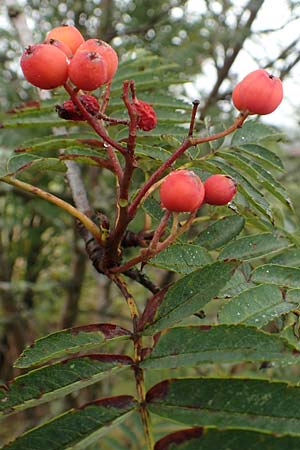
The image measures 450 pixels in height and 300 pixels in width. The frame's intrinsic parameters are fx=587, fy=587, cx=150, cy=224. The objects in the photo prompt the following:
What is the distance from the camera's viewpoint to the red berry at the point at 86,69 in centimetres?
61

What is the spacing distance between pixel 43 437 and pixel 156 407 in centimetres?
11

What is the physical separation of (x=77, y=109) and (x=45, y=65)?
73 mm

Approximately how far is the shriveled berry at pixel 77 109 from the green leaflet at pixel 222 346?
0.28 metres

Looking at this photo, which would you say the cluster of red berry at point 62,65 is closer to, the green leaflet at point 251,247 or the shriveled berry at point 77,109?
the shriveled berry at point 77,109

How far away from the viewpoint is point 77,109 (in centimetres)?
67

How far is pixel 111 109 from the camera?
1040 mm

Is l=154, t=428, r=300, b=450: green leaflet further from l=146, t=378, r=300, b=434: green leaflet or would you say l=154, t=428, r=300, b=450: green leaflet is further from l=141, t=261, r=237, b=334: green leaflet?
l=141, t=261, r=237, b=334: green leaflet

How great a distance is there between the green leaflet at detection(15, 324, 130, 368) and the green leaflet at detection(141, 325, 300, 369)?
79 millimetres

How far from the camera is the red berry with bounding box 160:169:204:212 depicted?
0.60 m

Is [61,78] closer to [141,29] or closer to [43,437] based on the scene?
[43,437]

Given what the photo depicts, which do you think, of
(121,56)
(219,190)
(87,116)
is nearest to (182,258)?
(219,190)

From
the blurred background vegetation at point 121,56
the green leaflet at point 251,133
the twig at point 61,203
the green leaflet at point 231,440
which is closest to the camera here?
the green leaflet at point 231,440

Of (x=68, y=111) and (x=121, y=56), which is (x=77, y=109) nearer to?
(x=68, y=111)

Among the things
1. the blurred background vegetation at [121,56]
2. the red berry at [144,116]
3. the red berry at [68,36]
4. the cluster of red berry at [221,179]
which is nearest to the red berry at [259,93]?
the cluster of red berry at [221,179]
